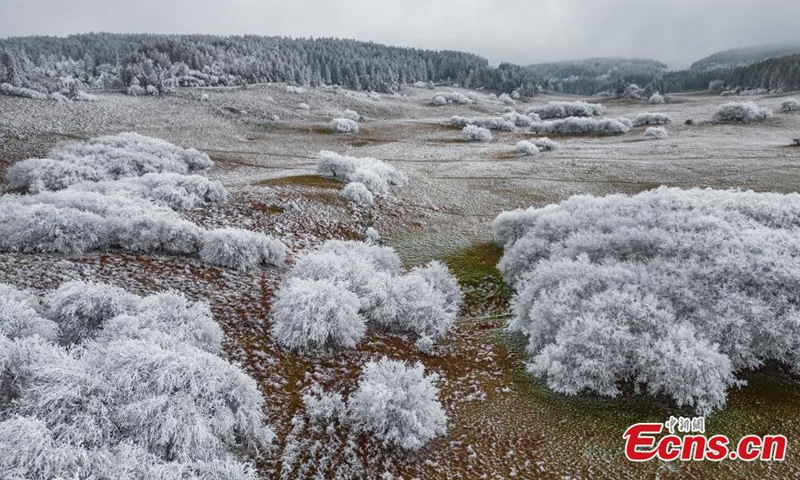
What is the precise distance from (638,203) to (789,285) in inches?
218

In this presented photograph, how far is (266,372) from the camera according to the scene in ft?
27.0

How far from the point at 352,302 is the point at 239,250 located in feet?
14.3

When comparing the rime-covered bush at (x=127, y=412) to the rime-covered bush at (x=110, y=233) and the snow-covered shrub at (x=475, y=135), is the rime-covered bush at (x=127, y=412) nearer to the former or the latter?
the rime-covered bush at (x=110, y=233)

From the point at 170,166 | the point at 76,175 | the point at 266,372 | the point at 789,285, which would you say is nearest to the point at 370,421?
the point at 266,372

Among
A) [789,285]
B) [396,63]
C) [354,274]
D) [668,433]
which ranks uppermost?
[396,63]

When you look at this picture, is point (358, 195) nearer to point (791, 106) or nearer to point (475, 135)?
point (475, 135)

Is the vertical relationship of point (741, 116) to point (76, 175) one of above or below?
above

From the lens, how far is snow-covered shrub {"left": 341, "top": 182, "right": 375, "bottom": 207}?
2042 cm

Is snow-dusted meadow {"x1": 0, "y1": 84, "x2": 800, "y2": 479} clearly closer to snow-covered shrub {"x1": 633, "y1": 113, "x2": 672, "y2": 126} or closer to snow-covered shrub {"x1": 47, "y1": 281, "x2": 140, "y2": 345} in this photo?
snow-covered shrub {"x1": 47, "y1": 281, "x2": 140, "y2": 345}

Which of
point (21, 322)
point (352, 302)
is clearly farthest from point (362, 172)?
point (21, 322)

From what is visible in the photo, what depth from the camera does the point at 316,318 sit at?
362 inches

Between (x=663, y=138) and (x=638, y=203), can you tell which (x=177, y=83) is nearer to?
(x=663, y=138)

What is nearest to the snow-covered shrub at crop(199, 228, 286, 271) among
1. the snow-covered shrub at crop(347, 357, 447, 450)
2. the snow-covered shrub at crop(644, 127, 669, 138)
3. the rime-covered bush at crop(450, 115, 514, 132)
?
the snow-covered shrub at crop(347, 357, 447, 450)

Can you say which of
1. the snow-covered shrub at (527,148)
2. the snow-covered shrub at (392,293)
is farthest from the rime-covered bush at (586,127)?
the snow-covered shrub at (392,293)
